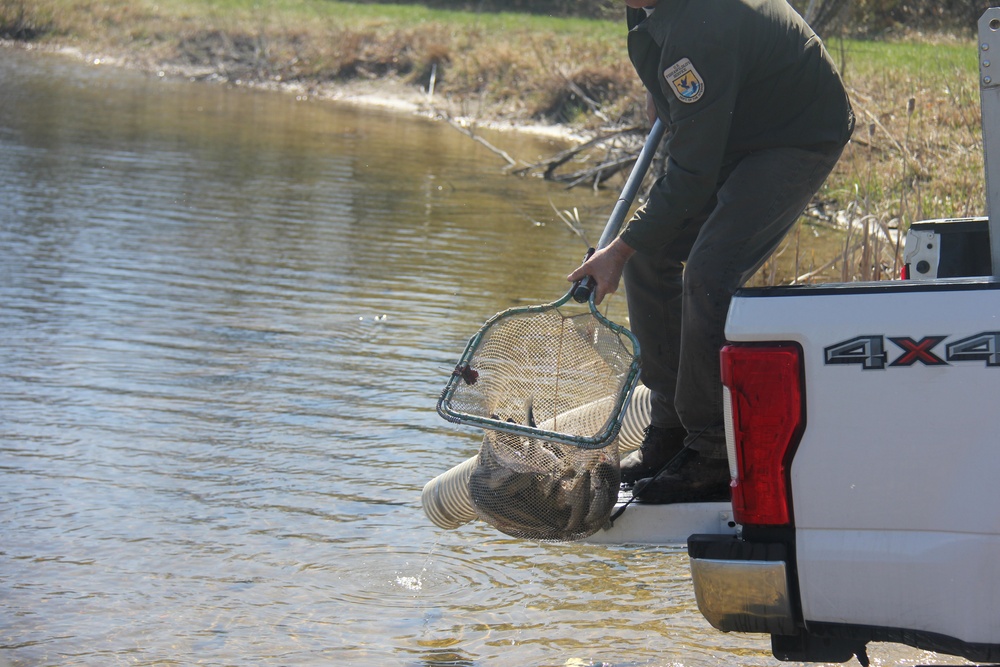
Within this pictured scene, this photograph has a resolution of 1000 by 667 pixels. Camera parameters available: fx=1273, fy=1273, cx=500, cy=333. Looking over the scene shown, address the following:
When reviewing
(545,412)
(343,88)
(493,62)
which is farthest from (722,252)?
(343,88)

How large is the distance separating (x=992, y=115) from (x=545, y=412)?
1.78 m

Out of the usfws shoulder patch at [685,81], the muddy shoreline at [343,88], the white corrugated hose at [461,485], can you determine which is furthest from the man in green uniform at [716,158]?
the muddy shoreline at [343,88]

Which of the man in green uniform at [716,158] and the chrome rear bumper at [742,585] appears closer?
the chrome rear bumper at [742,585]

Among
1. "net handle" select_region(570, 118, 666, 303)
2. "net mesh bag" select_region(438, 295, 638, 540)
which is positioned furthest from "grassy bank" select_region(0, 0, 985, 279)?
"net mesh bag" select_region(438, 295, 638, 540)

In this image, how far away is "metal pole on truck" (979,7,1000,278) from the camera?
3088 mm

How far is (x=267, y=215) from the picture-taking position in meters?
14.3

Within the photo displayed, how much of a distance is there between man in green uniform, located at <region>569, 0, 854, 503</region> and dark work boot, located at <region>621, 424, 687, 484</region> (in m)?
0.11

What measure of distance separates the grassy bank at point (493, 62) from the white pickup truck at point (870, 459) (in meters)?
4.72

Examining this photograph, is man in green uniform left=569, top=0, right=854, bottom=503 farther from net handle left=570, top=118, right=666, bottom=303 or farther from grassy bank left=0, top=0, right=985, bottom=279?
grassy bank left=0, top=0, right=985, bottom=279

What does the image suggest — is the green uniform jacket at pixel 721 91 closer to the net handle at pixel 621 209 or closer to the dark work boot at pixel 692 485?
the net handle at pixel 621 209

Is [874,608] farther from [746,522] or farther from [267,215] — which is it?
[267,215]

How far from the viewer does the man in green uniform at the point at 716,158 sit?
12.3ft

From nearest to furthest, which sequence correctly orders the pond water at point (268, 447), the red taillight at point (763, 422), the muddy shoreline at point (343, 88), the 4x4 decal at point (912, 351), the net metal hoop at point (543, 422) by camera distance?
the 4x4 decal at point (912, 351)
the red taillight at point (763, 422)
the net metal hoop at point (543, 422)
the pond water at point (268, 447)
the muddy shoreline at point (343, 88)

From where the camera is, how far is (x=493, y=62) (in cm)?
3089
